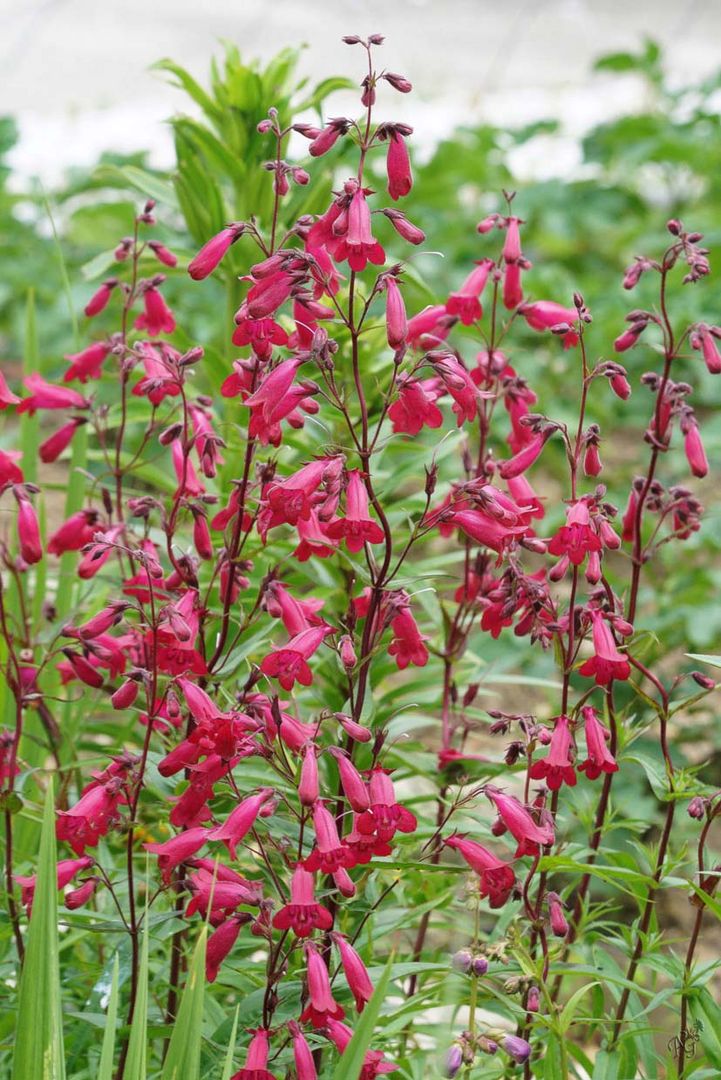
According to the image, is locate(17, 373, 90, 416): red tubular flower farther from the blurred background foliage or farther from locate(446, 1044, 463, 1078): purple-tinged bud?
the blurred background foliage

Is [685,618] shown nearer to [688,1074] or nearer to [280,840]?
[688,1074]

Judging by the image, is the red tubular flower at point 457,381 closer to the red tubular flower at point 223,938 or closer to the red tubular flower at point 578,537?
the red tubular flower at point 578,537

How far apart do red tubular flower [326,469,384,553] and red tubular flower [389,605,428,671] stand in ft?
0.78

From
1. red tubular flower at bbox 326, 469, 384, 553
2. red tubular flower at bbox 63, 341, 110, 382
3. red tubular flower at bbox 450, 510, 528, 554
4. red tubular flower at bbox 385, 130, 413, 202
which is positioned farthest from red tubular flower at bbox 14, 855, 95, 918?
red tubular flower at bbox 385, 130, 413, 202

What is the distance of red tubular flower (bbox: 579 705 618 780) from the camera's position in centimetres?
212

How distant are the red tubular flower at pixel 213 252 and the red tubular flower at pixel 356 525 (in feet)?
1.44

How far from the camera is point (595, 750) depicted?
6.98ft

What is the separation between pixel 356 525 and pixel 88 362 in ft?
3.41

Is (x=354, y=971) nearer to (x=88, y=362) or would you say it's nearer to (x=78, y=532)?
(x=78, y=532)

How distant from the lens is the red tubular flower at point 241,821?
6.25 feet

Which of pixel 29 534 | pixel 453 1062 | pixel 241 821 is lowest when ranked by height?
pixel 453 1062

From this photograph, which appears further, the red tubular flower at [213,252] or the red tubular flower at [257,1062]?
the red tubular flower at [213,252]

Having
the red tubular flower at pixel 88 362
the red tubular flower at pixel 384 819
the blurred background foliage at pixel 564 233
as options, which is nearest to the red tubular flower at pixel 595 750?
the red tubular flower at pixel 384 819

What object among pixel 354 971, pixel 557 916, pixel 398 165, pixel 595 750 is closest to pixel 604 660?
pixel 595 750
